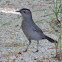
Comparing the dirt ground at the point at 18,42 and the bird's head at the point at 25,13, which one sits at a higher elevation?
the bird's head at the point at 25,13

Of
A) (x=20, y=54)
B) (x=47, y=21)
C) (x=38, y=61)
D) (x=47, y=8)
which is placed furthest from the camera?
(x=47, y=8)

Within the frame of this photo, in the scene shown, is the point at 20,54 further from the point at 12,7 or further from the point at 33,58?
the point at 12,7

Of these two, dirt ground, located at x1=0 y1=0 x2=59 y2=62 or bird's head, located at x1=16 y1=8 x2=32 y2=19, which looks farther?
bird's head, located at x1=16 y1=8 x2=32 y2=19

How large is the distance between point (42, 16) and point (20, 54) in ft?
7.94

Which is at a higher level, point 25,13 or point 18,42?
point 25,13

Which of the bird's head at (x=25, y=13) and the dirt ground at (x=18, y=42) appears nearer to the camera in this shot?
the dirt ground at (x=18, y=42)

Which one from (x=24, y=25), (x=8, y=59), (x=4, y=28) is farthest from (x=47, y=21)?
(x=8, y=59)

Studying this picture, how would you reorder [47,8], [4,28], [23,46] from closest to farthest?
[23,46] → [4,28] → [47,8]

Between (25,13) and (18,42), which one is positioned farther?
(18,42)

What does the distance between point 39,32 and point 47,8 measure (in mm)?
3064

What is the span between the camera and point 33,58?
3805 millimetres

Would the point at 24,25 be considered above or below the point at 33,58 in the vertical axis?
above

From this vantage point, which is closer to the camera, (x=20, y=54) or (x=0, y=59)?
(x=0, y=59)

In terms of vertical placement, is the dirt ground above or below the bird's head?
below
